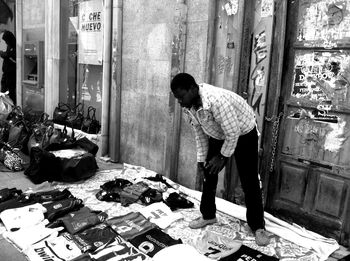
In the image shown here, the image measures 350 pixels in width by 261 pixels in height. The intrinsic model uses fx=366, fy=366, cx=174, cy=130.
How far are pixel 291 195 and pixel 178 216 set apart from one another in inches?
51.1

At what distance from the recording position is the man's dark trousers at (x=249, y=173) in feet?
11.5

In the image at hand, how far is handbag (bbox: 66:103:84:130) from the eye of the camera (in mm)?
6992

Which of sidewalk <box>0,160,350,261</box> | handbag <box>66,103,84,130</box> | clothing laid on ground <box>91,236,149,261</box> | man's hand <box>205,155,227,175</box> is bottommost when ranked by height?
sidewalk <box>0,160,350,261</box>

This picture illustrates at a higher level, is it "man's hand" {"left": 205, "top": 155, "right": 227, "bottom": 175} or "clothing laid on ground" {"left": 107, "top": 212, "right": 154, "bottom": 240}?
"man's hand" {"left": 205, "top": 155, "right": 227, "bottom": 175}

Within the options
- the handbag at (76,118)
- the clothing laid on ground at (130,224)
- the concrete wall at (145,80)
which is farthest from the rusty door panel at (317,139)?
the handbag at (76,118)

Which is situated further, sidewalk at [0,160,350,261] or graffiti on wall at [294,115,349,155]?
graffiti on wall at [294,115,349,155]

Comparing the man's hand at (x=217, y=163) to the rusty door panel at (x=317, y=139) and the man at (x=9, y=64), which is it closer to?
the rusty door panel at (x=317, y=139)

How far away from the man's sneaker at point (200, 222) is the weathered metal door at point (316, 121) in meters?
0.87

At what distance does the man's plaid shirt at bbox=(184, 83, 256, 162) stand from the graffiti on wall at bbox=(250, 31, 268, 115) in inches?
34.0

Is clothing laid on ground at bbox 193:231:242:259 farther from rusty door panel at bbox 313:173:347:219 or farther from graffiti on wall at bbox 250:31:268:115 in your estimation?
graffiti on wall at bbox 250:31:268:115

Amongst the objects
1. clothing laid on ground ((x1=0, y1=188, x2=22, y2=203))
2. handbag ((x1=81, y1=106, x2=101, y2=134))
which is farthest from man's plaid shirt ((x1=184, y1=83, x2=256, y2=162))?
handbag ((x1=81, y1=106, x2=101, y2=134))

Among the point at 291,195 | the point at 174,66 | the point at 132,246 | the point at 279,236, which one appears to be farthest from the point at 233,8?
the point at 132,246

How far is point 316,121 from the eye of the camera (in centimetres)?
384

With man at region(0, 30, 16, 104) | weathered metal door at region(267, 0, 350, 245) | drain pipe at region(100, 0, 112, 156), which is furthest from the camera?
man at region(0, 30, 16, 104)
